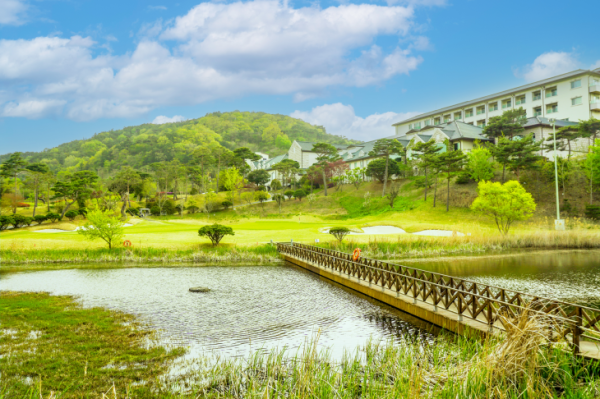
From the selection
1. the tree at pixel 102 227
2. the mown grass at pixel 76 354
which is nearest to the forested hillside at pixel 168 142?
the tree at pixel 102 227

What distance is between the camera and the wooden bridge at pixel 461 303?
814cm

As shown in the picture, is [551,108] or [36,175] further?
[551,108]

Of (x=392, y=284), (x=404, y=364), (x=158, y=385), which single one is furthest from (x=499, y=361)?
(x=392, y=284)

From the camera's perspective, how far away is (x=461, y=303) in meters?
11.5

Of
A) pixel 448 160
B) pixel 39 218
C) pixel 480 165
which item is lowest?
pixel 39 218

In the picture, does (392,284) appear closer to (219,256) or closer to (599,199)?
(219,256)

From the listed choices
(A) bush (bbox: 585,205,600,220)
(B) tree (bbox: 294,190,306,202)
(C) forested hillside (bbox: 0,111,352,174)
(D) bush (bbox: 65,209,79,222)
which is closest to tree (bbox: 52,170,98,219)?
(D) bush (bbox: 65,209,79,222)

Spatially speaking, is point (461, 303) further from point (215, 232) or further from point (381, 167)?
point (381, 167)

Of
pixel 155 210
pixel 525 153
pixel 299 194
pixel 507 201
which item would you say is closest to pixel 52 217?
pixel 155 210

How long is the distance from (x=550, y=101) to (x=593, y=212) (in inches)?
1359

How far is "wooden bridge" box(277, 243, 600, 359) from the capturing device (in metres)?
8.14

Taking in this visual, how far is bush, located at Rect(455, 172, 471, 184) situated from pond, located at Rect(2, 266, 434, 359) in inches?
1586

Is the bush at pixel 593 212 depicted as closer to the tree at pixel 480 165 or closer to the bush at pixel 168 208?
the tree at pixel 480 165

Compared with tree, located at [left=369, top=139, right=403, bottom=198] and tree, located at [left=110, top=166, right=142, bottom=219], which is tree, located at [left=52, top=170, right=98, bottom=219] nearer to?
tree, located at [left=110, top=166, right=142, bottom=219]
